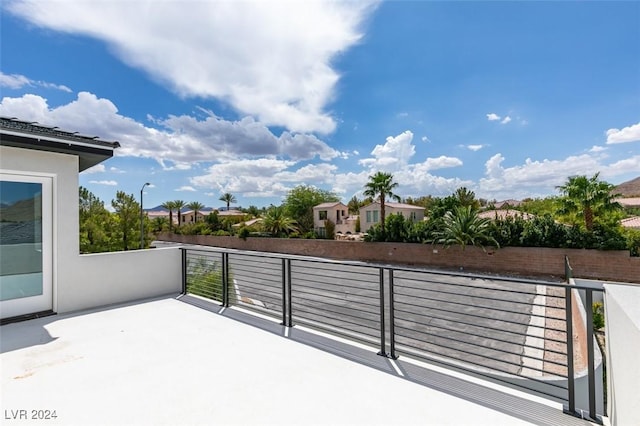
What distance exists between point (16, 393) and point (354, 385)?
274 cm

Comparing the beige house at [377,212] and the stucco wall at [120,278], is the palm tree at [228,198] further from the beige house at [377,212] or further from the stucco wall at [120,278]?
the stucco wall at [120,278]

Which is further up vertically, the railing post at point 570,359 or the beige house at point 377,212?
the beige house at point 377,212

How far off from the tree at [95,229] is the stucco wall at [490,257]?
43.7ft

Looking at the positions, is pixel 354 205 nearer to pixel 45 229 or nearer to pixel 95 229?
pixel 95 229

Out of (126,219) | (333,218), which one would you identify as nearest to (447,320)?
(126,219)

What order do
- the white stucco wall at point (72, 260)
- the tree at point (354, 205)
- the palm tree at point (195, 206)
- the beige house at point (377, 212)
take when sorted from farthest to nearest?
the palm tree at point (195, 206) < the tree at point (354, 205) < the beige house at point (377, 212) < the white stucco wall at point (72, 260)

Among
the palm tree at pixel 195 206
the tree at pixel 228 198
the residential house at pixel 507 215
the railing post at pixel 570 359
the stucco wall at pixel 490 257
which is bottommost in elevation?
the stucco wall at pixel 490 257

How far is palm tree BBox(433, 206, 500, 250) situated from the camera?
16.2 metres

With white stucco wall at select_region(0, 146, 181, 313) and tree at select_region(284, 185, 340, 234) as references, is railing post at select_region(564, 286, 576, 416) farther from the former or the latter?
tree at select_region(284, 185, 340, 234)

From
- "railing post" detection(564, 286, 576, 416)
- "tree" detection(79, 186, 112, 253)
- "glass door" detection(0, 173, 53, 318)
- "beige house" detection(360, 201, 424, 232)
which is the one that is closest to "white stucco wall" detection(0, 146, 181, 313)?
"glass door" detection(0, 173, 53, 318)

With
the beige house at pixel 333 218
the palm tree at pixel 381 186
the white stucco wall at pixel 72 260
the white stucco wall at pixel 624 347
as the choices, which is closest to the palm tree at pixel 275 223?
the beige house at pixel 333 218

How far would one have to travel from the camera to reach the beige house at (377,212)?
27.5 meters

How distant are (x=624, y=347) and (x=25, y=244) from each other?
6342 mm

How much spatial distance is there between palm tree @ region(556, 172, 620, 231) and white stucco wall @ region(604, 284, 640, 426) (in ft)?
54.7
